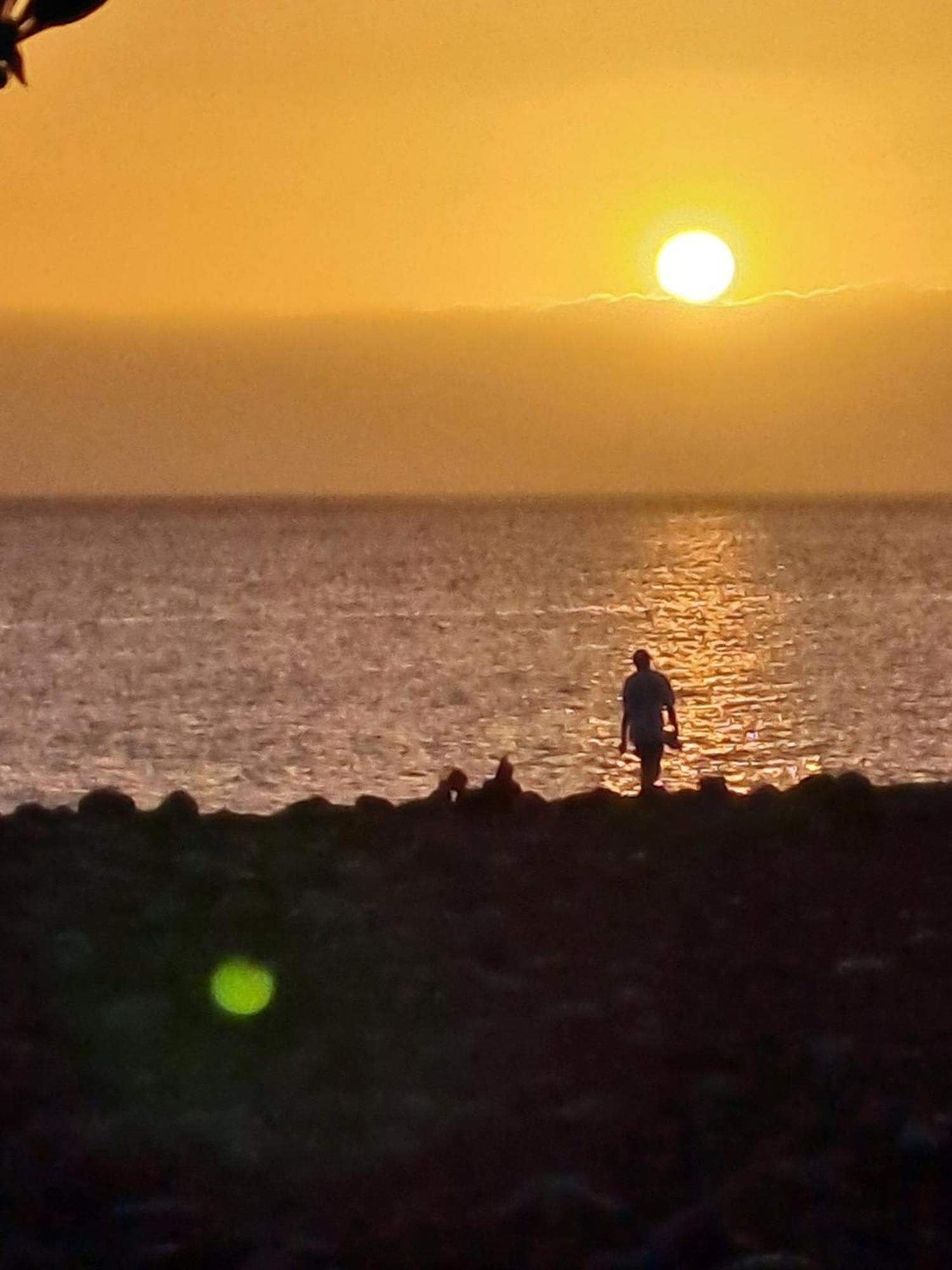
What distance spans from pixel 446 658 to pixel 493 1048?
42517 millimetres

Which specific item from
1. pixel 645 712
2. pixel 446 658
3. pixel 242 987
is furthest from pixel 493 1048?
pixel 446 658

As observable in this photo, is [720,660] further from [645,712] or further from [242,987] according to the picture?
[242,987]

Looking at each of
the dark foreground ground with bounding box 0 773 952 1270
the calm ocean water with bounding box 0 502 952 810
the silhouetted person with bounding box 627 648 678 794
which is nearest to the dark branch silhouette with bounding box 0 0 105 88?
the dark foreground ground with bounding box 0 773 952 1270

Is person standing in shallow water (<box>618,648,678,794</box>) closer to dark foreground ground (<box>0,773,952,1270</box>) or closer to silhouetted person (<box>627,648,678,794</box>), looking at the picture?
silhouetted person (<box>627,648,678,794</box>)

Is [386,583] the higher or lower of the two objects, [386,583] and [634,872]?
the higher

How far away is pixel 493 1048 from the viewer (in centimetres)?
706

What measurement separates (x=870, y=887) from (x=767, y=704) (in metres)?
30.4

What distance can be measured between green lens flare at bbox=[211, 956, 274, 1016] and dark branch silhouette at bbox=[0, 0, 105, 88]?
3.65 m

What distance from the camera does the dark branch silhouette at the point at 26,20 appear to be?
7.43m

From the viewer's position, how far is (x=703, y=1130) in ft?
20.5

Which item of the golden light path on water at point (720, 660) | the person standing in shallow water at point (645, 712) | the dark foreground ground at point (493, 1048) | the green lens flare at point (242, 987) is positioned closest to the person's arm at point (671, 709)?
the person standing in shallow water at point (645, 712)

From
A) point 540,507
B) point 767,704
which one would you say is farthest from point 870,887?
point 540,507

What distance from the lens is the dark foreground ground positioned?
558 centimetres

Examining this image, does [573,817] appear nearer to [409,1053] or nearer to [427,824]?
[427,824]
